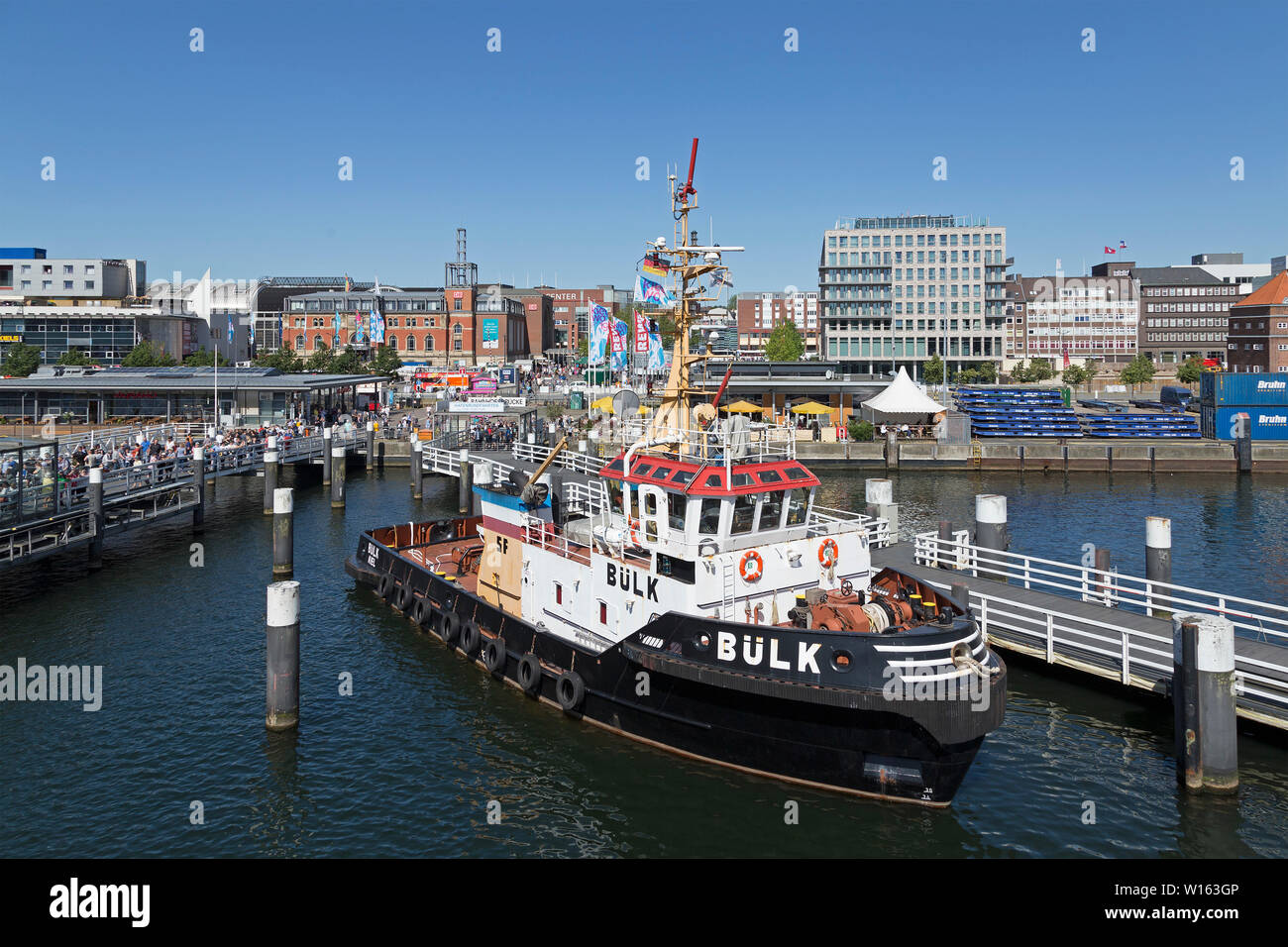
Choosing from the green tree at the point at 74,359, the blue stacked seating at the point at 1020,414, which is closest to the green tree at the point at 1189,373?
the blue stacked seating at the point at 1020,414

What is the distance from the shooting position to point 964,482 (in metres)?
61.3

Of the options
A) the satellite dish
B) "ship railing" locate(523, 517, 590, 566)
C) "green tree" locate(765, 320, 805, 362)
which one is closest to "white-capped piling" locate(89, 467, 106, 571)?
the satellite dish

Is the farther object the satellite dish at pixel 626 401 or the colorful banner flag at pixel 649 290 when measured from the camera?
the colorful banner flag at pixel 649 290

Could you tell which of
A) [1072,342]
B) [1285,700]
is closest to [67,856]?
[1285,700]

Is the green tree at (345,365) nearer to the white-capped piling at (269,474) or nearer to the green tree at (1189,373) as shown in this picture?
the white-capped piling at (269,474)

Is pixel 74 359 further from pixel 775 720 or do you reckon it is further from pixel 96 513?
pixel 775 720

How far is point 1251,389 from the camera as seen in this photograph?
2589 inches

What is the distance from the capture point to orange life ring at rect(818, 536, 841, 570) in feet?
66.9

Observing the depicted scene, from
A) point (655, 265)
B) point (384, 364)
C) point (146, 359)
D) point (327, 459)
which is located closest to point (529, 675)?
point (655, 265)

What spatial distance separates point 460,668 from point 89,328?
11126 cm

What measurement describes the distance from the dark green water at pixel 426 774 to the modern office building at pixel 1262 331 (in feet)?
394

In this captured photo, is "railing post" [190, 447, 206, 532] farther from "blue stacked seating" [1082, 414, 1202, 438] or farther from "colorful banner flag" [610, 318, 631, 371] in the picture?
"blue stacked seating" [1082, 414, 1202, 438]

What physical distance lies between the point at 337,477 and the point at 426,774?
33346mm

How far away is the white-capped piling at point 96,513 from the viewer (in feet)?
112
